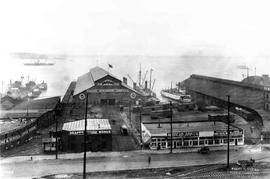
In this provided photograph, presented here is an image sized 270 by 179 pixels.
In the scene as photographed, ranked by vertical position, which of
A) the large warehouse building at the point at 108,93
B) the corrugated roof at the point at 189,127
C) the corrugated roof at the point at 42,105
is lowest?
the corrugated roof at the point at 189,127

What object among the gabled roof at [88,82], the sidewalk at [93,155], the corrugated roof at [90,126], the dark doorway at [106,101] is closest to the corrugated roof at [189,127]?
the sidewalk at [93,155]

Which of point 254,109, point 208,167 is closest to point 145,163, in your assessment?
point 208,167

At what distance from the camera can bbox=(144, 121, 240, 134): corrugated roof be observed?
33.9 metres

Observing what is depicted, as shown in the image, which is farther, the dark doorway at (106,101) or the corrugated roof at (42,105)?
the dark doorway at (106,101)

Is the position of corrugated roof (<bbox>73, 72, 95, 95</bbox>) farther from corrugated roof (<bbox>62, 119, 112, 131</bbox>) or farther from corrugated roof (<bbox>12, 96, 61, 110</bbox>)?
corrugated roof (<bbox>62, 119, 112, 131</bbox>)

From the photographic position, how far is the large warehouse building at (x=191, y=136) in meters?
32.9

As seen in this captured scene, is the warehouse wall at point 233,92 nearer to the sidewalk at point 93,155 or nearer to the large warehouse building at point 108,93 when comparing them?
the large warehouse building at point 108,93

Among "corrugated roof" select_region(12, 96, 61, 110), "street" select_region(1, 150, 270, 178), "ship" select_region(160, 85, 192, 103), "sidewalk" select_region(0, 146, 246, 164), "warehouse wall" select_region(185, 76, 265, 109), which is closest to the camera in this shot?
"street" select_region(1, 150, 270, 178)

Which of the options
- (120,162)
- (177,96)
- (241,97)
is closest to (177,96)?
(177,96)

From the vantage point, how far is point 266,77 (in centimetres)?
7562

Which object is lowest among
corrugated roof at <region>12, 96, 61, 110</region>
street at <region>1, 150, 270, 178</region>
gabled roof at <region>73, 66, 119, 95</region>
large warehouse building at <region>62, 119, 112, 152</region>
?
street at <region>1, 150, 270, 178</region>

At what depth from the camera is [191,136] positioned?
3316 cm

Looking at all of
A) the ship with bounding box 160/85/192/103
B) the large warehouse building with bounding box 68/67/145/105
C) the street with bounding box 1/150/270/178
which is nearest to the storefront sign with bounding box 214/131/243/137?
the street with bounding box 1/150/270/178

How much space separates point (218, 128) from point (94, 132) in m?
13.0
